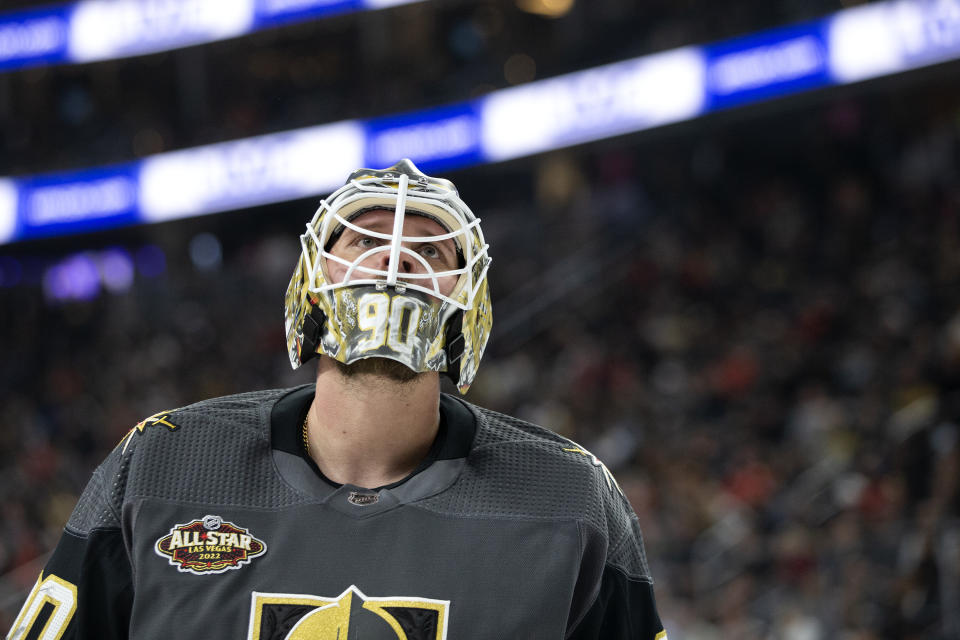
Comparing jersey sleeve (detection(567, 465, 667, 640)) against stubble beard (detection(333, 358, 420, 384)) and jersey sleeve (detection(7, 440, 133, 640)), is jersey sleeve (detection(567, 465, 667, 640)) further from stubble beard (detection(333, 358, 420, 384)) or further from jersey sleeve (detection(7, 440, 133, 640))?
jersey sleeve (detection(7, 440, 133, 640))

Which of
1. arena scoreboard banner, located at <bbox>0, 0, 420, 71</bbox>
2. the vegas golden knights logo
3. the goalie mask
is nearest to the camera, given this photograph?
the vegas golden knights logo

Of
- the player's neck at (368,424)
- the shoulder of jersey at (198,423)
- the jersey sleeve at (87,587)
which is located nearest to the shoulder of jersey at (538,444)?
the player's neck at (368,424)

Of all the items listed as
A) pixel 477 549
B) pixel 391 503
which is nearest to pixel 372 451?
pixel 391 503

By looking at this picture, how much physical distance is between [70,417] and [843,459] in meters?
7.92

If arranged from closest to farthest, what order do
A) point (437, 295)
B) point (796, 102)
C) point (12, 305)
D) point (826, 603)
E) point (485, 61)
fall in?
point (437, 295) → point (826, 603) → point (796, 102) → point (485, 61) → point (12, 305)

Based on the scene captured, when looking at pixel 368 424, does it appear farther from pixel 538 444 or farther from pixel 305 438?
pixel 538 444

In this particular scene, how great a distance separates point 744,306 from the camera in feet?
29.9

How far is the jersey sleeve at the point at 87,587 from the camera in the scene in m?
1.77

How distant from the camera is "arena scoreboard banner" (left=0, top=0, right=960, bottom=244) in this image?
26.4 ft

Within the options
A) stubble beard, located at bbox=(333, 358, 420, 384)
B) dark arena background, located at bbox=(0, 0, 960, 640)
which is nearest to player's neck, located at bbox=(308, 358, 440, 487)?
stubble beard, located at bbox=(333, 358, 420, 384)

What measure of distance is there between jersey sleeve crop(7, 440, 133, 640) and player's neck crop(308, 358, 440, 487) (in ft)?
1.13

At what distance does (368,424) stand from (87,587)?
0.51m

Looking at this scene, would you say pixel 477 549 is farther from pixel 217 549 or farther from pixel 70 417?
pixel 70 417

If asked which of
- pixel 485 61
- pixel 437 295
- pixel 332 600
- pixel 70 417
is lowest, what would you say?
pixel 70 417
